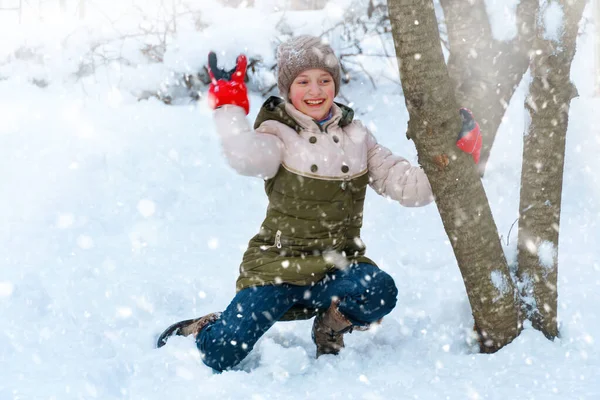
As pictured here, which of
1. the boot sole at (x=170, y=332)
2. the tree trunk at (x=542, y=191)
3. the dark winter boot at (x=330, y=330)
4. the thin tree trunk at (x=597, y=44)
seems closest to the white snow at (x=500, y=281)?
the tree trunk at (x=542, y=191)

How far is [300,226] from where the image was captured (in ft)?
9.44

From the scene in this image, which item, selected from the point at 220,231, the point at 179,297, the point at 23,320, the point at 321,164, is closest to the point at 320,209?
the point at 321,164

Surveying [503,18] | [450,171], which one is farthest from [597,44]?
[450,171]

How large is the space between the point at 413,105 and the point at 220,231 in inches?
111

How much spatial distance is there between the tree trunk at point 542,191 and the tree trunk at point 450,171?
0.14 m

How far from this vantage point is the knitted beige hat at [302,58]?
2.84m

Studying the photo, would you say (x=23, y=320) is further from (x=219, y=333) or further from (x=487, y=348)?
(x=487, y=348)

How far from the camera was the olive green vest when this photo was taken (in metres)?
2.84

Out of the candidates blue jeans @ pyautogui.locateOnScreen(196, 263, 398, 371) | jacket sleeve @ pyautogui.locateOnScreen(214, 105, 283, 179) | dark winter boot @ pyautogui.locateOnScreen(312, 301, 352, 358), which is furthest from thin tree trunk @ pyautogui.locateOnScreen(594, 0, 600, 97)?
jacket sleeve @ pyautogui.locateOnScreen(214, 105, 283, 179)

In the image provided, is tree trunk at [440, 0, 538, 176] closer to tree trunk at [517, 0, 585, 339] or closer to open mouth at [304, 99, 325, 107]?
tree trunk at [517, 0, 585, 339]

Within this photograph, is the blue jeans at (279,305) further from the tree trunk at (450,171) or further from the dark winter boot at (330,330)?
the tree trunk at (450,171)

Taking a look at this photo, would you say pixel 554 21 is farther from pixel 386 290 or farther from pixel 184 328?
pixel 184 328

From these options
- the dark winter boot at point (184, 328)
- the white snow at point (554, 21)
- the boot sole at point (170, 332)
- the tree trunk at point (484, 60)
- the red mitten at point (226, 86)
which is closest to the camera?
the white snow at point (554, 21)

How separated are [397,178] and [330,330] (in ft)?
2.47
